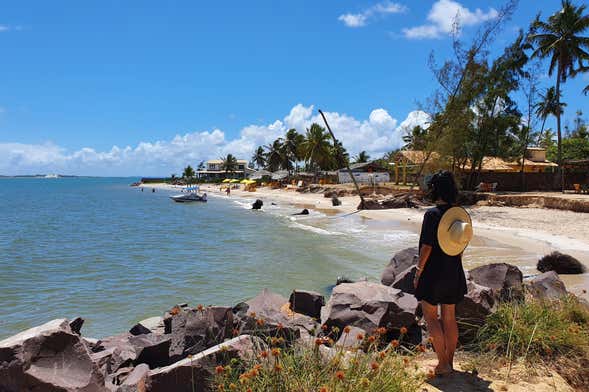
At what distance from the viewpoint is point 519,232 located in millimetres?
20016

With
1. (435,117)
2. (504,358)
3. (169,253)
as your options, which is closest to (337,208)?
(435,117)

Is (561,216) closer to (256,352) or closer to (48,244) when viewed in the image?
(256,352)

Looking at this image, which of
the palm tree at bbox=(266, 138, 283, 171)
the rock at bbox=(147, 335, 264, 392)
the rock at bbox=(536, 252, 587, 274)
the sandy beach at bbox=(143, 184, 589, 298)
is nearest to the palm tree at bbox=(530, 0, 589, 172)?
the sandy beach at bbox=(143, 184, 589, 298)

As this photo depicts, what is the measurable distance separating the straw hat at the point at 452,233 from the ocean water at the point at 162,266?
7.04 m

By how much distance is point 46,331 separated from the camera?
3965 millimetres

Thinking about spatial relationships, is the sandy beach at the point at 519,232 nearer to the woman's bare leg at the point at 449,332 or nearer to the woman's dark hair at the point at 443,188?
the woman's bare leg at the point at 449,332

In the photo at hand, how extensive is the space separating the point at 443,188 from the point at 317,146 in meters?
70.1

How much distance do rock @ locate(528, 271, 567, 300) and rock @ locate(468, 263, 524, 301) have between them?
230 mm

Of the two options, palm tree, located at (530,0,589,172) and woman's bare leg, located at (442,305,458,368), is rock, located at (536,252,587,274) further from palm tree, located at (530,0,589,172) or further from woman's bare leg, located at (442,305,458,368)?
palm tree, located at (530,0,589,172)

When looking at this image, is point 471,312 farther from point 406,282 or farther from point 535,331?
point 406,282

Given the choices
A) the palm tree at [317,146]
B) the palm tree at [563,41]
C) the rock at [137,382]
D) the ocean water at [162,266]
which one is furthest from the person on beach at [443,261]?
the palm tree at [317,146]

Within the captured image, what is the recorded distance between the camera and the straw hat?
4.03 meters

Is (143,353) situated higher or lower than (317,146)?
lower

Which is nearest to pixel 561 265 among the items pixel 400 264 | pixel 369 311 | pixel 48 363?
pixel 400 264
